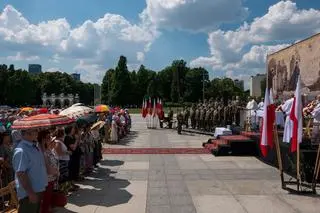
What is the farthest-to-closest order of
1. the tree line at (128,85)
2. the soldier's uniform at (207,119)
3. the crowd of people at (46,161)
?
the tree line at (128,85), the soldier's uniform at (207,119), the crowd of people at (46,161)

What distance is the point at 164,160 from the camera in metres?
17.5

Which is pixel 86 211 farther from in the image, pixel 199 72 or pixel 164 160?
pixel 199 72

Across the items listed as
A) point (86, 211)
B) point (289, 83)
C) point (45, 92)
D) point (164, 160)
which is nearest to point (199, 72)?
point (45, 92)

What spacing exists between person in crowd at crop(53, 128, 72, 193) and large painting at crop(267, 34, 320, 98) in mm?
16508

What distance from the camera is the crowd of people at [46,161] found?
5.89 meters

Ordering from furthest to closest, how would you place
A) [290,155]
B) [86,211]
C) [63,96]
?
[63,96]
[290,155]
[86,211]

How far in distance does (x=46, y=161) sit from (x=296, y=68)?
77.5 feet

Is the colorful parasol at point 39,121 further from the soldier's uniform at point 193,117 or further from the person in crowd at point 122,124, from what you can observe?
the soldier's uniform at point 193,117

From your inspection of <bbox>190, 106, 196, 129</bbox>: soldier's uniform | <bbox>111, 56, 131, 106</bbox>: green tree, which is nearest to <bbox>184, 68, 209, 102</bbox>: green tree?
<bbox>111, 56, 131, 106</bbox>: green tree

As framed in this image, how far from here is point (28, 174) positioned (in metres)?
5.91

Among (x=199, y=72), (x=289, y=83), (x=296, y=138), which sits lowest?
(x=296, y=138)

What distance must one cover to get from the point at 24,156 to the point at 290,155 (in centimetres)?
944

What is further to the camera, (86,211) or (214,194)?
(214,194)

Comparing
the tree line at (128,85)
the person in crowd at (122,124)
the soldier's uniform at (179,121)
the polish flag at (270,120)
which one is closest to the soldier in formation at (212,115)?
the soldier's uniform at (179,121)
